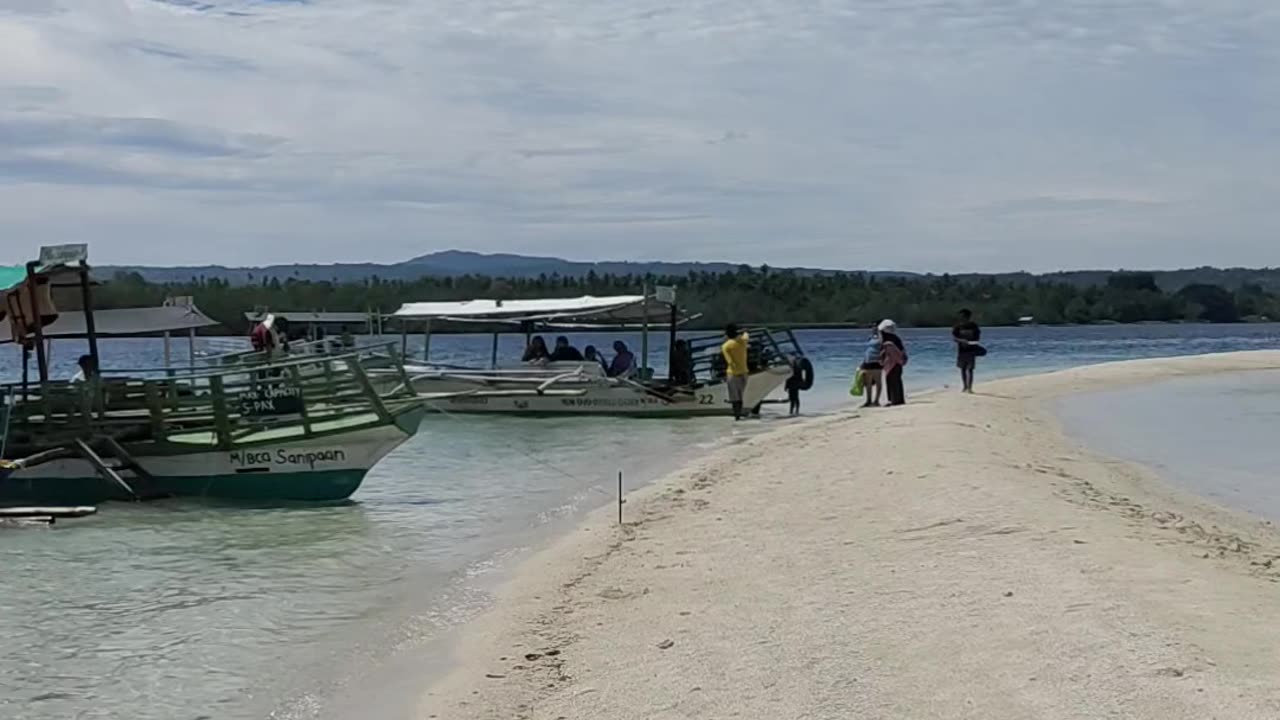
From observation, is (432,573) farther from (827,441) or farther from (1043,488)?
(827,441)

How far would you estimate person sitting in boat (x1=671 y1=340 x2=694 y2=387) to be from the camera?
2764 cm

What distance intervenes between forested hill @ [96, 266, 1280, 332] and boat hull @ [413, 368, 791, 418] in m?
40.4

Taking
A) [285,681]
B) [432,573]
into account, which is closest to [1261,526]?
[432,573]

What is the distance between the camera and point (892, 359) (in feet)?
84.7

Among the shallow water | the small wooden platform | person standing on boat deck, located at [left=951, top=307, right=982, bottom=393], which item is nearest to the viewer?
the small wooden platform

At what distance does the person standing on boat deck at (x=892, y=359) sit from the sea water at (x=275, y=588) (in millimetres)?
5306

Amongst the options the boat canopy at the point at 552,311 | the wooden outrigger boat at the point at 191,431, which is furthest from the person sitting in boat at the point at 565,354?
the wooden outrigger boat at the point at 191,431

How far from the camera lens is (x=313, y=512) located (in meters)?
16.0

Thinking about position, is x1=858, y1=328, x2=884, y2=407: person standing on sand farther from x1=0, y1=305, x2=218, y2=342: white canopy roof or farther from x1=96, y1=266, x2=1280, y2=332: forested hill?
x1=96, y1=266, x2=1280, y2=332: forested hill

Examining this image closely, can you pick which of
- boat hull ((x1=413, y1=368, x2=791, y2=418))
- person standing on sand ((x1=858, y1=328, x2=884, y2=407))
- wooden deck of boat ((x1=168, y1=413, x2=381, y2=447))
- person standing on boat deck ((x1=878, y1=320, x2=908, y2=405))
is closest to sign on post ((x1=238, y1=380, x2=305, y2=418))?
wooden deck of boat ((x1=168, y1=413, x2=381, y2=447))

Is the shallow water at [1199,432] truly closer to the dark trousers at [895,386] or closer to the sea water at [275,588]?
the dark trousers at [895,386]

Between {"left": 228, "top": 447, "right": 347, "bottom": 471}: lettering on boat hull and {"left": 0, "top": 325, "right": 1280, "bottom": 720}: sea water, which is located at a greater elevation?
{"left": 228, "top": 447, "right": 347, "bottom": 471}: lettering on boat hull

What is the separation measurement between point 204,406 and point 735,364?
37.9ft

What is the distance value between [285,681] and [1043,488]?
308 inches
